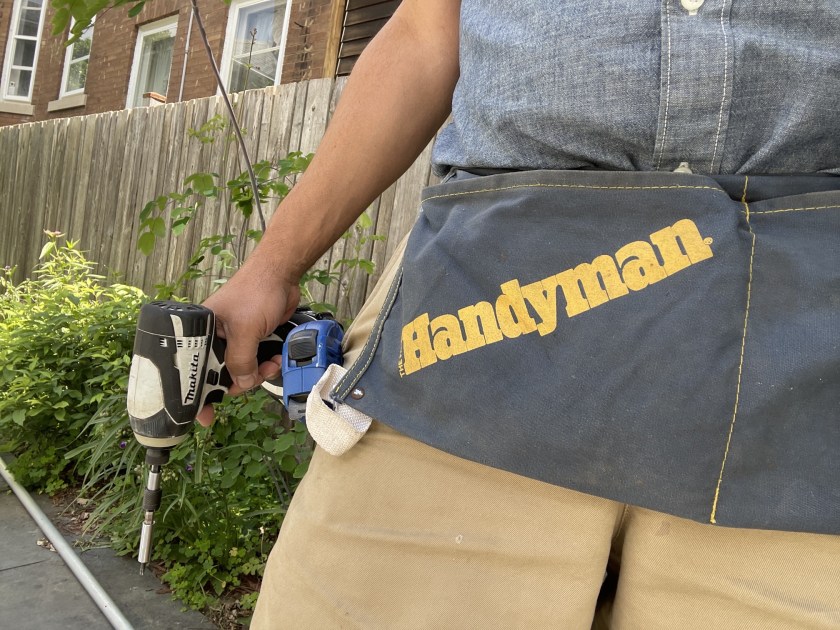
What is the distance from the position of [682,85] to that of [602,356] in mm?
336

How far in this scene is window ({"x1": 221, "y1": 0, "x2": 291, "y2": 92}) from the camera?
24.7ft

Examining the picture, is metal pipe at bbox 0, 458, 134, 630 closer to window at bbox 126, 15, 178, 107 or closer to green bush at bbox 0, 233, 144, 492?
green bush at bbox 0, 233, 144, 492

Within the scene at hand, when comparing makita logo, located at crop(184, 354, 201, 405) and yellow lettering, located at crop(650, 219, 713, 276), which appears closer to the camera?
yellow lettering, located at crop(650, 219, 713, 276)

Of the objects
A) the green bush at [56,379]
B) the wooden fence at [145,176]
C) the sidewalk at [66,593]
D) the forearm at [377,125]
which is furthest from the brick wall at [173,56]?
the forearm at [377,125]

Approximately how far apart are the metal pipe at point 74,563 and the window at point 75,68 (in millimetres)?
9540

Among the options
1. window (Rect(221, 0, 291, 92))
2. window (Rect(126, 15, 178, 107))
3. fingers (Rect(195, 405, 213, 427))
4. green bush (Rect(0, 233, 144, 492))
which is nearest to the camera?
fingers (Rect(195, 405, 213, 427))

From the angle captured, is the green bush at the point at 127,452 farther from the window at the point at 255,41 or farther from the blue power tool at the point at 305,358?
the window at the point at 255,41

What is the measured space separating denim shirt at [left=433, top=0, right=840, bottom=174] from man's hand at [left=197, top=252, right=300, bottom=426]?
0.58 m

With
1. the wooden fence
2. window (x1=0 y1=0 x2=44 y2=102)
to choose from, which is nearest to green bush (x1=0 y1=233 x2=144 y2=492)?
the wooden fence

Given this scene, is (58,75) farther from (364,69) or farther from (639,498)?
(639,498)

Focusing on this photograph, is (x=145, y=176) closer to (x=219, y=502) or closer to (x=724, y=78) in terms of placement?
(x=219, y=502)

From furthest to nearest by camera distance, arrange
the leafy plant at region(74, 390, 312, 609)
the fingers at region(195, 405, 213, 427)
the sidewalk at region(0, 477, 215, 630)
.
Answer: the leafy plant at region(74, 390, 312, 609) → the sidewalk at region(0, 477, 215, 630) → the fingers at region(195, 405, 213, 427)

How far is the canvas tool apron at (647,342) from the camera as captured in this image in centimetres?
71

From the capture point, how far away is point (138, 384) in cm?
120
